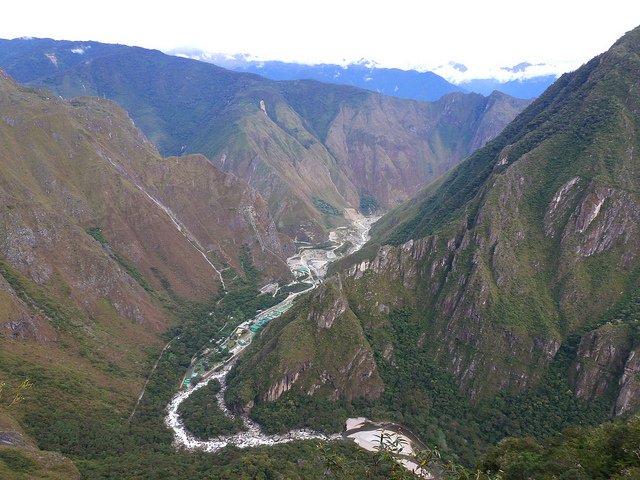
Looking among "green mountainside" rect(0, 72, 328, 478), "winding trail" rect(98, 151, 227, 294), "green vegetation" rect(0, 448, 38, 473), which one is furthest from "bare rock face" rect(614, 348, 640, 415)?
"winding trail" rect(98, 151, 227, 294)

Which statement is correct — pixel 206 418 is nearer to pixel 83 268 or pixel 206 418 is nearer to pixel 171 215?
pixel 83 268

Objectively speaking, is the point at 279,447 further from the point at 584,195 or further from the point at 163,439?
the point at 584,195

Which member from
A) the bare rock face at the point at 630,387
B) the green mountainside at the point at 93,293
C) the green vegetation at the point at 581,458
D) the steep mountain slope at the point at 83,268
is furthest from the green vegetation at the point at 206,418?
the bare rock face at the point at 630,387

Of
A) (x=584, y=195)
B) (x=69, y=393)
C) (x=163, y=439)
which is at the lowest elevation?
(x=163, y=439)

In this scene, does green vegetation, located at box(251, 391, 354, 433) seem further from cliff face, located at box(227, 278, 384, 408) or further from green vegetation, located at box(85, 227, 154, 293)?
green vegetation, located at box(85, 227, 154, 293)

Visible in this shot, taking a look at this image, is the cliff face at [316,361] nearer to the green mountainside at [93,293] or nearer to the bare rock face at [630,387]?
the green mountainside at [93,293]

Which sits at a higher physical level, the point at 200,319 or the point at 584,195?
the point at 584,195

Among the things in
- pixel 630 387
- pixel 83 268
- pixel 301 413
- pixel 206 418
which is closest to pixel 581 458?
pixel 630 387

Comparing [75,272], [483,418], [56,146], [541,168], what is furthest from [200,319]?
[541,168]

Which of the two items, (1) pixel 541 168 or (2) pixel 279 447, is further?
(1) pixel 541 168
